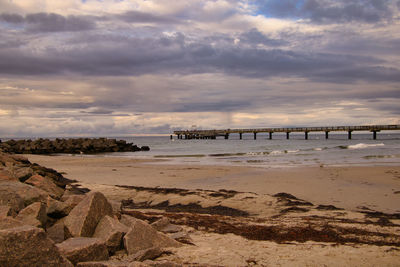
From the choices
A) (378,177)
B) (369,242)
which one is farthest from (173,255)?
(378,177)

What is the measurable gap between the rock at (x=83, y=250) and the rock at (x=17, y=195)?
1.85 meters

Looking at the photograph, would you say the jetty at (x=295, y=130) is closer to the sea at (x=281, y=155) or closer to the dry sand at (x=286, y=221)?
the sea at (x=281, y=155)

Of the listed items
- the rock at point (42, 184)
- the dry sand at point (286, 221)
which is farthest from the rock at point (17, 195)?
the dry sand at point (286, 221)

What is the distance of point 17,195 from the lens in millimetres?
5637

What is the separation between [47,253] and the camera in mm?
→ 3160

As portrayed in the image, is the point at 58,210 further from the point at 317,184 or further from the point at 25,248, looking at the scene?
the point at 317,184

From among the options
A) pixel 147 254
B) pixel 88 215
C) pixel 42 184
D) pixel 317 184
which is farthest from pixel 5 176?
pixel 317 184

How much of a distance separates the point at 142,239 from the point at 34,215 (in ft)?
5.35

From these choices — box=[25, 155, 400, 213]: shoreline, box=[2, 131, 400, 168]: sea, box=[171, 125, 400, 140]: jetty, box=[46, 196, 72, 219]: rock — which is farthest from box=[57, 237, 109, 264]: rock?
box=[171, 125, 400, 140]: jetty

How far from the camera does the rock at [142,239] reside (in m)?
4.46

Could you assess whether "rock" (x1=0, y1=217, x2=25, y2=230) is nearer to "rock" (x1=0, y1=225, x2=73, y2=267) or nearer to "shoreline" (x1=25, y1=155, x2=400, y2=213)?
"rock" (x1=0, y1=225, x2=73, y2=267)

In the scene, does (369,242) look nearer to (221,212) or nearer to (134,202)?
(221,212)

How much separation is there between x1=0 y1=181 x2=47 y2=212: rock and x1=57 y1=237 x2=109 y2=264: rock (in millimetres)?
1846

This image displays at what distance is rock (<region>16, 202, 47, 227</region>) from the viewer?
Answer: 183 inches
